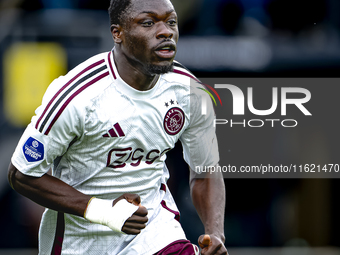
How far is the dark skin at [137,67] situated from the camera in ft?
9.83

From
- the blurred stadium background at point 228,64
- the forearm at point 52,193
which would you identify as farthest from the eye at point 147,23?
the blurred stadium background at point 228,64

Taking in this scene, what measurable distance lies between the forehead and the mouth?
0.19 meters

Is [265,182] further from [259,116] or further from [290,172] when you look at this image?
[259,116]

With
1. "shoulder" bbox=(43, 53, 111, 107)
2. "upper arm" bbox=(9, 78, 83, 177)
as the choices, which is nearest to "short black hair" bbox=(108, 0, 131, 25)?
"shoulder" bbox=(43, 53, 111, 107)

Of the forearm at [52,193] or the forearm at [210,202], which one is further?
the forearm at [210,202]

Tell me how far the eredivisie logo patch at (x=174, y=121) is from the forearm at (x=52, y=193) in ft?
2.05

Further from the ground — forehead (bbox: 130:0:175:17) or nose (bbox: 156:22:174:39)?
forehead (bbox: 130:0:175:17)

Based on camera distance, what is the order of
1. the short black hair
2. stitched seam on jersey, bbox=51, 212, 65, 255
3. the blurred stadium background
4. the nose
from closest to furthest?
the nose → the short black hair → stitched seam on jersey, bbox=51, 212, 65, 255 → the blurred stadium background

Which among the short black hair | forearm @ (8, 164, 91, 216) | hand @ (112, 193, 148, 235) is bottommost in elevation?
hand @ (112, 193, 148, 235)

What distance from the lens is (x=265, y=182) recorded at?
304 inches

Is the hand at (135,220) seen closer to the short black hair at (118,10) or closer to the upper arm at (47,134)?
the upper arm at (47,134)

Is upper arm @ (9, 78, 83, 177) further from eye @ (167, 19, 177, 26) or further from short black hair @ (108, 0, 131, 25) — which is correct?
eye @ (167, 19, 177, 26)

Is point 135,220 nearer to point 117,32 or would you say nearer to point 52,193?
point 52,193

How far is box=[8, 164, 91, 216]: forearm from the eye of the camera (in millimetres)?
2992
